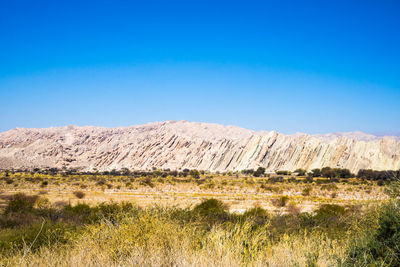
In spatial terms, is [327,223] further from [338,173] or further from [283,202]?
[338,173]

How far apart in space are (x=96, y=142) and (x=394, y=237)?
12112cm

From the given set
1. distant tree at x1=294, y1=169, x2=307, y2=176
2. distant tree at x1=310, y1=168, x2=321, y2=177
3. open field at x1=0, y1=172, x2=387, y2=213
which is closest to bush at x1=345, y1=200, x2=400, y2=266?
open field at x1=0, y1=172, x2=387, y2=213

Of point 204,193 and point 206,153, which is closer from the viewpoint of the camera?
point 204,193

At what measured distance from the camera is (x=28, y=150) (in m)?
100

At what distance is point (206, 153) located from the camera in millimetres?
84250

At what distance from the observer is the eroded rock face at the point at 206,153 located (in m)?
62.7

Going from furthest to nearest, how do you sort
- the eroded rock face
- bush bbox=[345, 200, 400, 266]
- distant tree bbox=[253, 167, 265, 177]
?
the eroded rock face, distant tree bbox=[253, 167, 265, 177], bush bbox=[345, 200, 400, 266]

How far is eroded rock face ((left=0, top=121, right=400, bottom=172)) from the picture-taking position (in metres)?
62.7

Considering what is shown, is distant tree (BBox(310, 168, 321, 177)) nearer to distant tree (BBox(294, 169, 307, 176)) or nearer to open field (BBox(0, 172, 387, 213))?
distant tree (BBox(294, 169, 307, 176))

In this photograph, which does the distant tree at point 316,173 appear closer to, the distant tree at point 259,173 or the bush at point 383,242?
the distant tree at point 259,173

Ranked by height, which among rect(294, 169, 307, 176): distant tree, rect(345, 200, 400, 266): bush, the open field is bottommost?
the open field

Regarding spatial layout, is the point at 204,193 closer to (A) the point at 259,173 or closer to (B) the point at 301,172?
(A) the point at 259,173

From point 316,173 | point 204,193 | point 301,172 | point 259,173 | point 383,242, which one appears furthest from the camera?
point 301,172

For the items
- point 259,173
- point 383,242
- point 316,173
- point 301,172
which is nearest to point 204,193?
point 383,242
